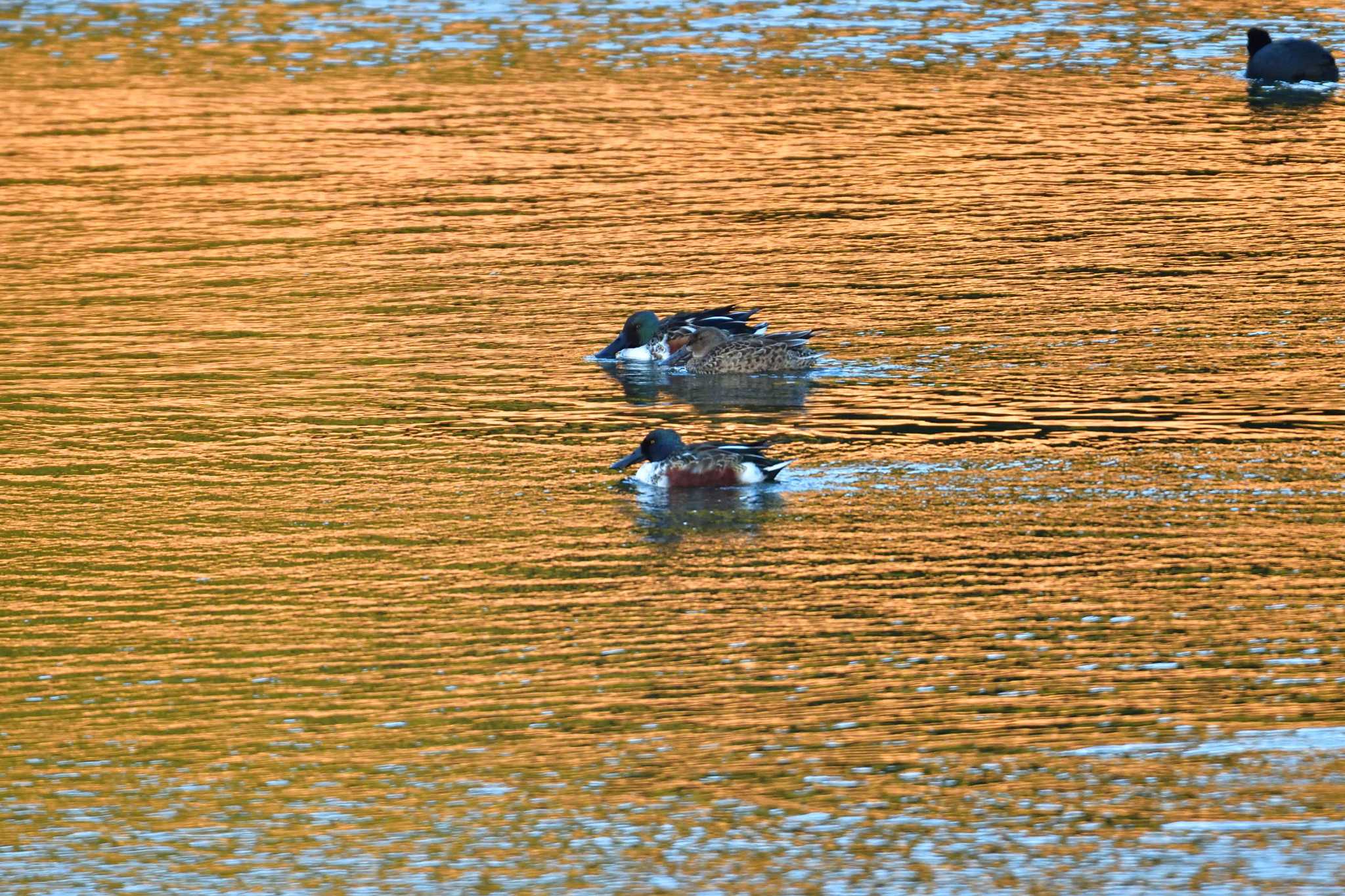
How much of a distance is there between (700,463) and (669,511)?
49 centimetres

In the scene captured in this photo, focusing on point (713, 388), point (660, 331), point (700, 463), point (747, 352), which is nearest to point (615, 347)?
point (660, 331)

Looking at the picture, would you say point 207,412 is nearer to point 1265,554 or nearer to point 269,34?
point 1265,554

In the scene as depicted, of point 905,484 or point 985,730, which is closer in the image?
point 985,730

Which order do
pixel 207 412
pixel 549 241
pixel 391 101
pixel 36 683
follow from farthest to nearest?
pixel 391 101 < pixel 549 241 < pixel 207 412 < pixel 36 683

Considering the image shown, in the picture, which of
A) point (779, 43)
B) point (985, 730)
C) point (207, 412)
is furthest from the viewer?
point (779, 43)

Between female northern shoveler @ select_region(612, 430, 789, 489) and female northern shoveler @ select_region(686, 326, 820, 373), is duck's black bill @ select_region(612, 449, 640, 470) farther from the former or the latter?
female northern shoveler @ select_region(686, 326, 820, 373)

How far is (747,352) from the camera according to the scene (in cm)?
1916

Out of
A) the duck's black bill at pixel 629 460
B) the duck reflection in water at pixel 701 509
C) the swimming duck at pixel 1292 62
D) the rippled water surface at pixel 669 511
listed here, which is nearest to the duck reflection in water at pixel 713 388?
the rippled water surface at pixel 669 511

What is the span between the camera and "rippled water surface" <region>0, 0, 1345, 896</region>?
10539 mm

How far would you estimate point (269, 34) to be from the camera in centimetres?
3972

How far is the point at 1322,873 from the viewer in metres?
9.73

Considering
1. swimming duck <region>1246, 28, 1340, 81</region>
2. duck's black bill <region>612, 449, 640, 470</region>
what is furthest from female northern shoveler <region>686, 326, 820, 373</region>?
swimming duck <region>1246, 28, 1340, 81</region>

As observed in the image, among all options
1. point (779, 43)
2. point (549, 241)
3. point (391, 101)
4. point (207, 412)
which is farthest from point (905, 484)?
point (779, 43)

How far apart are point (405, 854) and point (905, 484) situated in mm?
6131
